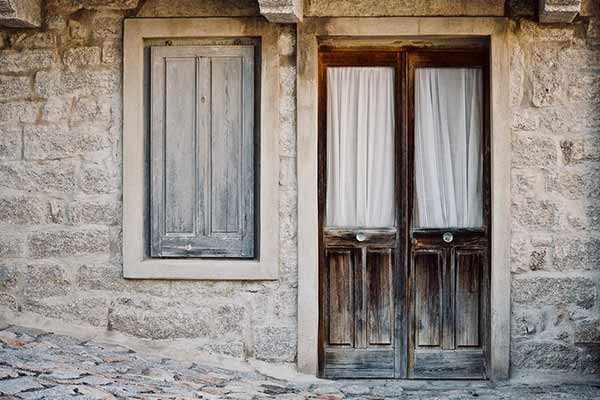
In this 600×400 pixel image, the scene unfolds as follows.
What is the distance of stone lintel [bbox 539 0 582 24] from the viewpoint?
6238mm

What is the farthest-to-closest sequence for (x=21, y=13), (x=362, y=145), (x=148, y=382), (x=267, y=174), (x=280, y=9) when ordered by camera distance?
1. (x=362, y=145)
2. (x=267, y=174)
3. (x=21, y=13)
4. (x=280, y=9)
5. (x=148, y=382)

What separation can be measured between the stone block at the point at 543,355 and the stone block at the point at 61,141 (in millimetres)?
3340

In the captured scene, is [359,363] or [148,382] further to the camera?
[359,363]

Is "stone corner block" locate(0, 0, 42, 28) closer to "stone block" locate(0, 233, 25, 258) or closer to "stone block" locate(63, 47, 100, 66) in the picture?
A: "stone block" locate(63, 47, 100, 66)

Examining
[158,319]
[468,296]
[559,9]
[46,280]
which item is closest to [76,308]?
[46,280]

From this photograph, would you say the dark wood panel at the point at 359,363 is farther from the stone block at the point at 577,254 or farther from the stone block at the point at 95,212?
the stone block at the point at 95,212

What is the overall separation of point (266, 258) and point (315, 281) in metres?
0.39

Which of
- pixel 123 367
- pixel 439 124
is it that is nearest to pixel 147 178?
pixel 123 367

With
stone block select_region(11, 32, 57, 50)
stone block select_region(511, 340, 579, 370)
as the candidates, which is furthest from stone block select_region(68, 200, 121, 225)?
stone block select_region(511, 340, 579, 370)

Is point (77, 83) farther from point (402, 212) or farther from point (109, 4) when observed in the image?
point (402, 212)

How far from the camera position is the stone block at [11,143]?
6898mm

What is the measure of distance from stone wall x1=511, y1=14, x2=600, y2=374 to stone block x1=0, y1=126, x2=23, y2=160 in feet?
11.9

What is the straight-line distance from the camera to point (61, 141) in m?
6.85

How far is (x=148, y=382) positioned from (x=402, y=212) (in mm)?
2236
